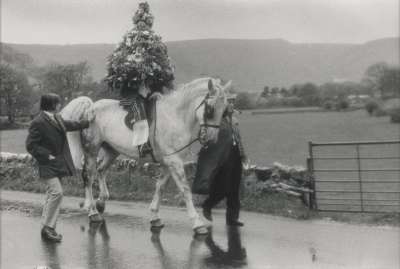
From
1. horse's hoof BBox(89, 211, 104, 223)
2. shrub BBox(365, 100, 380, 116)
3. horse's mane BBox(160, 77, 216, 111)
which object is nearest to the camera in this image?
horse's mane BBox(160, 77, 216, 111)

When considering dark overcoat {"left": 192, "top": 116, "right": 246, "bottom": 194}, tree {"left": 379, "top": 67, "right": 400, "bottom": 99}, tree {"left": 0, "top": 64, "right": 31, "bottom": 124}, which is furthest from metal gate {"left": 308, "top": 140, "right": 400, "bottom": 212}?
tree {"left": 379, "top": 67, "right": 400, "bottom": 99}

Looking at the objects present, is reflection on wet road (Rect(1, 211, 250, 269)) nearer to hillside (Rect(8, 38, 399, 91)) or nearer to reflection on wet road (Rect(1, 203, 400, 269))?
reflection on wet road (Rect(1, 203, 400, 269))

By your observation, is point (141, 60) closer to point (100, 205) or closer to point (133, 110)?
point (133, 110)

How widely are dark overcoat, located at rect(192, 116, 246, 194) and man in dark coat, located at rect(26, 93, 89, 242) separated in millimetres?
1954

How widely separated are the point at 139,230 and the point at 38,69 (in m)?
15.5

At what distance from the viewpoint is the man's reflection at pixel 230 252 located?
23.9ft

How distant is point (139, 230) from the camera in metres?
9.23

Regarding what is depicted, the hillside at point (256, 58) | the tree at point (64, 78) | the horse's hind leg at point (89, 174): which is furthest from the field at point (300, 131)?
the horse's hind leg at point (89, 174)

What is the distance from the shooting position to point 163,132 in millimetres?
9227

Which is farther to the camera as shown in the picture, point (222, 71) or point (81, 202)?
point (222, 71)

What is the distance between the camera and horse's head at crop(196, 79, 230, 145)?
8.83 meters

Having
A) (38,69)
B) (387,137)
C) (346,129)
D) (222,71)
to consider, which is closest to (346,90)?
(346,129)

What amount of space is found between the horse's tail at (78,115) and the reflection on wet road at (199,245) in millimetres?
1060

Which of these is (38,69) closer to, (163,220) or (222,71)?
(222,71)
